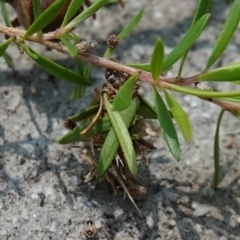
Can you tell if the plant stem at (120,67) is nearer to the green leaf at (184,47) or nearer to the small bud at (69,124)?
the green leaf at (184,47)

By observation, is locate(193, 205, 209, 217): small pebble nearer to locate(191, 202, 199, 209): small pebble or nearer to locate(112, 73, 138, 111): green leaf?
locate(191, 202, 199, 209): small pebble

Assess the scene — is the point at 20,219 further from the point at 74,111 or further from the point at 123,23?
the point at 123,23

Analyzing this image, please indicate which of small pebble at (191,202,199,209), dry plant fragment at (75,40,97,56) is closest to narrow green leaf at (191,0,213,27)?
dry plant fragment at (75,40,97,56)

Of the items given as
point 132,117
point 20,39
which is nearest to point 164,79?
point 132,117

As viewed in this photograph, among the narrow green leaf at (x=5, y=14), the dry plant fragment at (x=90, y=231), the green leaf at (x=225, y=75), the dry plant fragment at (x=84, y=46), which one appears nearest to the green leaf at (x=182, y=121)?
the green leaf at (x=225, y=75)

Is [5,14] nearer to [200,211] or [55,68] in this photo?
[55,68]

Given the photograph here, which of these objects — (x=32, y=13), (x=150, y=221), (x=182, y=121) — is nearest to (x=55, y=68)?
(x=32, y=13)
